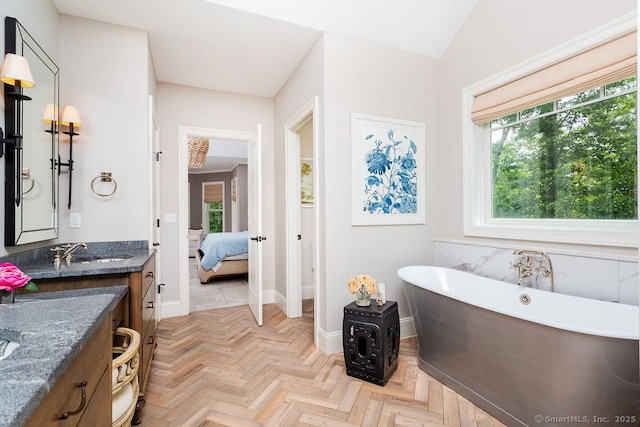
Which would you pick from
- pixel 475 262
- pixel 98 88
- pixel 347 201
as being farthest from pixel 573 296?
pixel 98 88

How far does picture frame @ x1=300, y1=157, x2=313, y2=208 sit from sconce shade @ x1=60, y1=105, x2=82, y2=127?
226 cm

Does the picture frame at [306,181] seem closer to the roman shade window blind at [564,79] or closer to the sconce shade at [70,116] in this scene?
the roman shade window blind at [564,79]

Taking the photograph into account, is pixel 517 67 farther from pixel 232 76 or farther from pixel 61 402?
pixel 61 402

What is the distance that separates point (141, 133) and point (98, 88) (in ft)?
1.42

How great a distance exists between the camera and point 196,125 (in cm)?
357

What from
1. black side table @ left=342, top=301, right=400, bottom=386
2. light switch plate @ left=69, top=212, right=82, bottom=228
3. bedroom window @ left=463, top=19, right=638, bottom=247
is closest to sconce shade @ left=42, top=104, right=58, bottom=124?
light switch plate @ left=69, top=212, right=82, bottom=228

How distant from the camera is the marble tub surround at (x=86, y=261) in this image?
159 cm

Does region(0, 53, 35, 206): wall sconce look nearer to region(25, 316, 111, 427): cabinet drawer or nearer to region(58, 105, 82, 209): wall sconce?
region(58, 105, 82, 209): wall sconce

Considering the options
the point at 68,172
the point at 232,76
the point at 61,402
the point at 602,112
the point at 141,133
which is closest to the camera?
the point at 61,402

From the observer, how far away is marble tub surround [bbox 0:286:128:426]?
0.51m

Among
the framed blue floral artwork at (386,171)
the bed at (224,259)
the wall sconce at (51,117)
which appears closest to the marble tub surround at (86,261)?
the wall sconce at (51,117)

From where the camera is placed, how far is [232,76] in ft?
11.0

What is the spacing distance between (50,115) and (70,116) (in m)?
0.14

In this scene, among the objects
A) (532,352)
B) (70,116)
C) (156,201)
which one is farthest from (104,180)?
(532,352)
